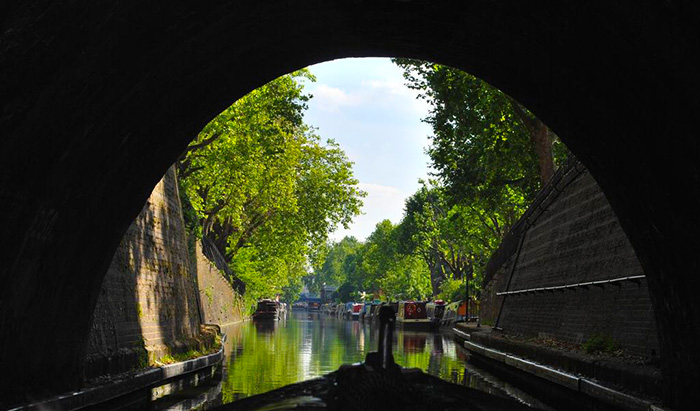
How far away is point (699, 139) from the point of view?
7.09m

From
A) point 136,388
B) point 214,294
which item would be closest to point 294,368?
point 136,388

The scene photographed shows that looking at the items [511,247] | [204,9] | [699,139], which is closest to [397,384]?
[699,139]

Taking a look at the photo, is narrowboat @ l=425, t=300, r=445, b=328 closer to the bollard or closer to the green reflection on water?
the green reflection on water

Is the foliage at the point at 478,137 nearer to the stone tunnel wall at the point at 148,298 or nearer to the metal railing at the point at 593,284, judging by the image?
the metal railing at the point at 593,284

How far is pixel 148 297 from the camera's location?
50.6 ft

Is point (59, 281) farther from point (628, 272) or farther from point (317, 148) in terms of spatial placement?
point (317, 148)

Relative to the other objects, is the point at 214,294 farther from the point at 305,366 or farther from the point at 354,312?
the point at 354,312

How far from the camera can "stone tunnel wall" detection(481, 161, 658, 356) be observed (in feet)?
44.8

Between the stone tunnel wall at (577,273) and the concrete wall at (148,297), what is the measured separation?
880 cm

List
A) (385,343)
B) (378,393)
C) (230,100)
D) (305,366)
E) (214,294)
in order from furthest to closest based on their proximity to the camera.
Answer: (214,294) → (305,366) → (230,100) → (385,343) → (378,393)

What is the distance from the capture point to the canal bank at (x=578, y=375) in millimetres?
10258

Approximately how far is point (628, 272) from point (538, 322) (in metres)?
6.44

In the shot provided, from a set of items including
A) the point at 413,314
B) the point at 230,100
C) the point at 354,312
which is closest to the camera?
the point at 230,100

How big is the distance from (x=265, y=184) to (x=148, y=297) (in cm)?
2638
